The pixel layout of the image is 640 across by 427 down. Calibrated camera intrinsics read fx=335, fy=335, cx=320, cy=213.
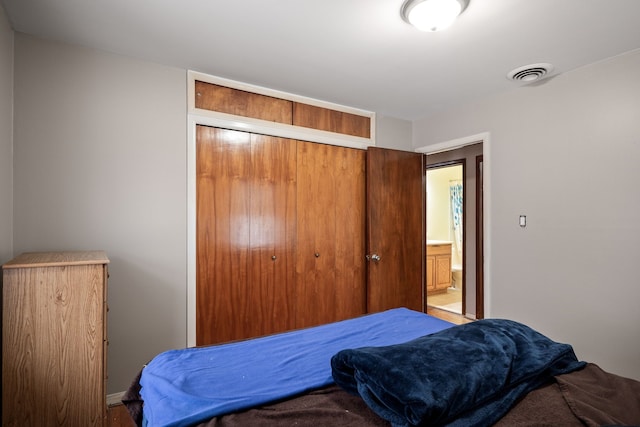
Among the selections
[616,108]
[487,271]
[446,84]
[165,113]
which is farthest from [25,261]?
[616,108]

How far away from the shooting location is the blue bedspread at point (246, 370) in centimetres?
110

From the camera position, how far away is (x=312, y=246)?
3180 millimetres

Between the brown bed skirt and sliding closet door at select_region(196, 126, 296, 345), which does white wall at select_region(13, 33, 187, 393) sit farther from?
the brown bed skirt

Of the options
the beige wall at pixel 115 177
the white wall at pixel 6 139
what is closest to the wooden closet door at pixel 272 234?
the beige wall at pixel 115 177

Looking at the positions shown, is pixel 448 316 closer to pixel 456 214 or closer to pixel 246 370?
pixel 456 214

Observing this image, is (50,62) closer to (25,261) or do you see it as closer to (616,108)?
(25,261)

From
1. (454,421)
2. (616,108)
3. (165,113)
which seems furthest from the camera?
(165,113)

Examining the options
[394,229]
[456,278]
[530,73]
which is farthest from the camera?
[456,278]

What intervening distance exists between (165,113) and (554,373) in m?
2.76

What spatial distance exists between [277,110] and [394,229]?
170cm

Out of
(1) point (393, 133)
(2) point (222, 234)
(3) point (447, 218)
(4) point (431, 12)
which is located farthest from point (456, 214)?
(4) point (431, 12)

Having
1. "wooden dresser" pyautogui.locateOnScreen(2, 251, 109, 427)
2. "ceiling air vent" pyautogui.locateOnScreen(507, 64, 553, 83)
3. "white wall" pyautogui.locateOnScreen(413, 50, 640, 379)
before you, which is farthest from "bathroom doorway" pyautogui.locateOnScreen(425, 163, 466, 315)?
"wooden dresser" pyautogui.locateOnScreen(2, 251, 109, 427)

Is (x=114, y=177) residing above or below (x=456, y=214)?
above

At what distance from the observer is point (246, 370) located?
135cm
